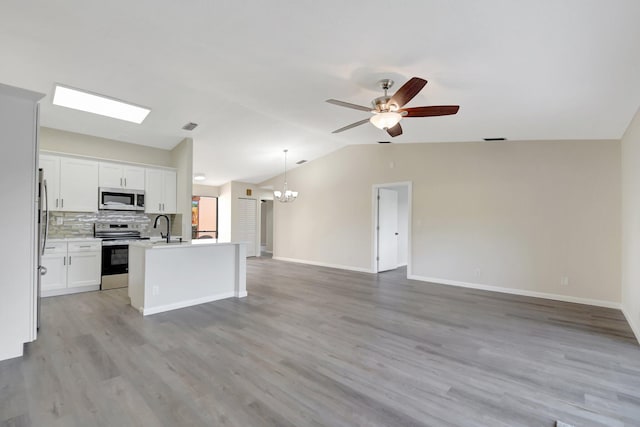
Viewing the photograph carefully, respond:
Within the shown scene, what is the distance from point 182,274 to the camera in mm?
4246

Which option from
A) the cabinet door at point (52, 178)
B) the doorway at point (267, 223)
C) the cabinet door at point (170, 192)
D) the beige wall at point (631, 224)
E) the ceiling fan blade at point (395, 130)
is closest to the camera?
the beige wall at point (631, 224)

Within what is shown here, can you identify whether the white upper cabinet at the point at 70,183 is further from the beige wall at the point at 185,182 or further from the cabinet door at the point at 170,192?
the beige wall at the point at 185,182

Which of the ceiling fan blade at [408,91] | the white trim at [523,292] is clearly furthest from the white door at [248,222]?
the ceiling fan blade at [408,91]

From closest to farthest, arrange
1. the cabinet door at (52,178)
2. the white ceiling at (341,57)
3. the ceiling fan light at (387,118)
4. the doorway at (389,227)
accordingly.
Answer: the white ceiling at (341,57)
the ceiling fan light at (387,118)
the cabinet door at (52,178)
the doorway at (389,227)

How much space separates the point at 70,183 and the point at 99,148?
864 millimetres

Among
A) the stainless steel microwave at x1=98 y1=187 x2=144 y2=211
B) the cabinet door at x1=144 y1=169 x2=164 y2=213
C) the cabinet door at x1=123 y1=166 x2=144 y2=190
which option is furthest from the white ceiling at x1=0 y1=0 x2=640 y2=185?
the cabinet door at x1=144 y1=169 x2=164 y2=213

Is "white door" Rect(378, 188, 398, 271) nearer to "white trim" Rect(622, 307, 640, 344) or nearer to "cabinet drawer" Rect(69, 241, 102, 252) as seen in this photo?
"white trim" Rect(622, 307, 640, 344)

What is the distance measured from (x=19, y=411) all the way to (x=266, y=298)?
9.86 ft

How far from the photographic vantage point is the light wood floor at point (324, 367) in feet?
6.51

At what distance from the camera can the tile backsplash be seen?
5254mm

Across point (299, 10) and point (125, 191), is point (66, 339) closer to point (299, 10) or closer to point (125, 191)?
point (125, 191)

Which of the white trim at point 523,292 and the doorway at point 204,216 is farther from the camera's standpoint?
the doorway at point 204,216

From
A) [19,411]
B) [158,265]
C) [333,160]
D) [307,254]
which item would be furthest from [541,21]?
[307,254]

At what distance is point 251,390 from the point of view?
7.30 feet
